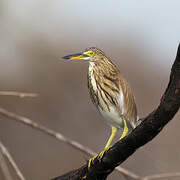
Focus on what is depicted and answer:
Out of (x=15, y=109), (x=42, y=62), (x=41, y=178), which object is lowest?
(x=41, y=178)

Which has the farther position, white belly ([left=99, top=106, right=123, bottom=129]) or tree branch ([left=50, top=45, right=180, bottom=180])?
white belly ([left=99, top=106, right=123, bottom=129])

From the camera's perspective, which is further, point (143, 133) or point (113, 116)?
point (113, 116)

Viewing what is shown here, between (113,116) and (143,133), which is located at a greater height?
(143,133)

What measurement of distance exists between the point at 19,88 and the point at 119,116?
6433 mm

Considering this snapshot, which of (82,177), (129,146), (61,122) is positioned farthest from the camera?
(61,122)

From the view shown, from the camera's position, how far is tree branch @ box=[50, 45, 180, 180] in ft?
7.46

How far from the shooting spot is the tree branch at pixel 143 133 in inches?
89.5

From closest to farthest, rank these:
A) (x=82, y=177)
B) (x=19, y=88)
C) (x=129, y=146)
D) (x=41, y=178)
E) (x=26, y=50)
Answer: (x=129, y=146), (x=82, y=177), (x=41, y=178), (x=19, y=88), (x=26, y=50)

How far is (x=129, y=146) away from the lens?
266 cm

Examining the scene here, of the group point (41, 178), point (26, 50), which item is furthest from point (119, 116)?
point (26, 50)

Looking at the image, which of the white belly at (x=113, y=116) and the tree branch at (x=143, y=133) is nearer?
the tree branch at (x=143, y=133)

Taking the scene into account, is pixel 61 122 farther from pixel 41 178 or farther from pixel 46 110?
pixel 41 178

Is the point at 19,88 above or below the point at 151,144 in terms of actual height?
above

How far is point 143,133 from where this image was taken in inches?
98.9
